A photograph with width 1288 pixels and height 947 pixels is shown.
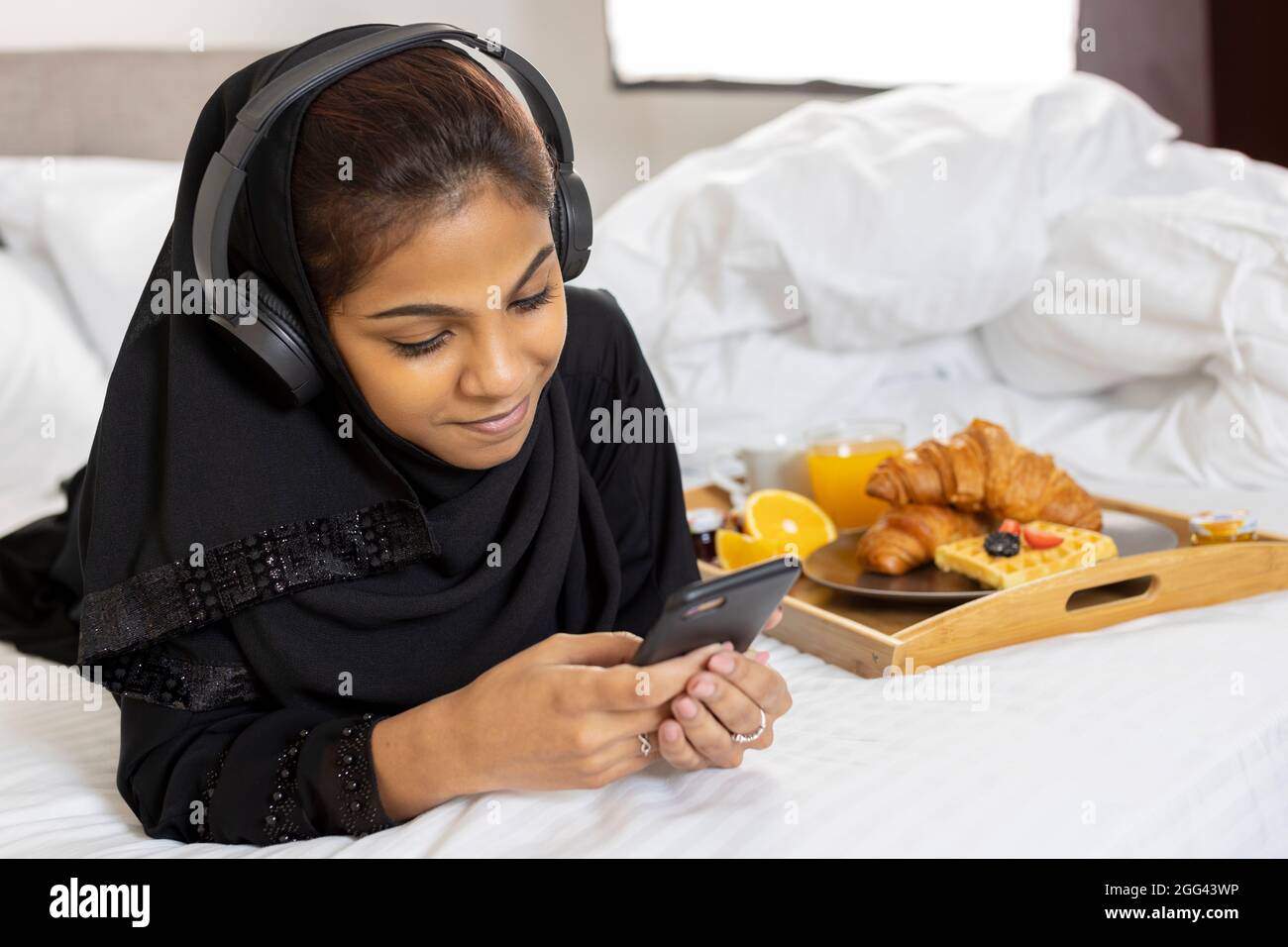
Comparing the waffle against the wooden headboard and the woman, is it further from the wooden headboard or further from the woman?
the wooden headboard

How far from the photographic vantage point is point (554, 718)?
29.0 inches

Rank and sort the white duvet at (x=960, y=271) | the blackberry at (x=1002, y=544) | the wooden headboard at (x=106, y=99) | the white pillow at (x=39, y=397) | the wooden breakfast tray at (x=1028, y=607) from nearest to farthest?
1. the wooden breakfast tray at (x=1028, y=607)
2. the blackberry at (x=1002, y=544)
3. the white duvet at (x=960, y=271)
4. the white pillow at (x=39, y=397)
5. the wooden headboard at (x=106, y=99)

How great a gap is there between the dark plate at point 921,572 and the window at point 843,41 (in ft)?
6.02

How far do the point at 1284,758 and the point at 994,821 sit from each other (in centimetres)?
27

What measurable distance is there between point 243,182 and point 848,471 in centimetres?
85

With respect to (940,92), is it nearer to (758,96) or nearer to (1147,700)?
(758,96)

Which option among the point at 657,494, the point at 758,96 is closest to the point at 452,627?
the point at 657,494

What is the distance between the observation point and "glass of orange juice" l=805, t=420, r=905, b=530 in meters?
1.42

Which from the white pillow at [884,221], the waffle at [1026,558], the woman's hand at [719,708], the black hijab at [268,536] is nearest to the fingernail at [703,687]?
the woman's hand at [719,708]

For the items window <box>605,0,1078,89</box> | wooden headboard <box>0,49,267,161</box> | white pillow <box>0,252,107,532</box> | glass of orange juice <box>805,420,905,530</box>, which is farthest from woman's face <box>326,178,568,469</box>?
window <box>605,0,1078,89</box>

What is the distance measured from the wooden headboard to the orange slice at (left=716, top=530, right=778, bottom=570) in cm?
147

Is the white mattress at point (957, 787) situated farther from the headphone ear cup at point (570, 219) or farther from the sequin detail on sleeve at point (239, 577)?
the headphone ear cup at point (570, 219)

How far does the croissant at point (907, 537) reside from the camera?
3.81ft

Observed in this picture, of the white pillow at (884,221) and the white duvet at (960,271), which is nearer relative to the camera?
the white duvet at (960,271)
